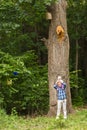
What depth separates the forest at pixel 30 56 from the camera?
14354 millimetres

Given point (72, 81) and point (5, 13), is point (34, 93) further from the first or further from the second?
point (5, 13)

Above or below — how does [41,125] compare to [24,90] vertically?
above

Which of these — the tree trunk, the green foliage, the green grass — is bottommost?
the green foliage

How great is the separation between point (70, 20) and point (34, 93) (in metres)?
6.58

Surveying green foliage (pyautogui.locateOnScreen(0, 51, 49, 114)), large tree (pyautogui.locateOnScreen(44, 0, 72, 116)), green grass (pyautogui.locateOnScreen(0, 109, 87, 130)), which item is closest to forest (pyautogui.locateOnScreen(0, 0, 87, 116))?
green foliage (pyautogui.locateOnScreen(0, 51, 49, 114))

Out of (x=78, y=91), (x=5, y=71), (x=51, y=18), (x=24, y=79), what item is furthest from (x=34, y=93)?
(x=78, y=91)

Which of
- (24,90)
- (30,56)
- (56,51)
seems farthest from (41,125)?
Answer: (30,56)

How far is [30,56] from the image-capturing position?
60.4 feet

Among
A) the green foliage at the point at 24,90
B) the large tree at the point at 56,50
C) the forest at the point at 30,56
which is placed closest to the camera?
the forest at the point at 30,56

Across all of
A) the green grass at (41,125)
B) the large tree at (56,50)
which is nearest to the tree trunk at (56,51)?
the large tree at (56,50)

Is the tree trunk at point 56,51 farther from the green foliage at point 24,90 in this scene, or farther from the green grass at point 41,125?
the green grass at point 41,125

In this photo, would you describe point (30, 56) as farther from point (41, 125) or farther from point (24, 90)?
point (41, 125)

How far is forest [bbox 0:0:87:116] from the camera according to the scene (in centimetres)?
1435

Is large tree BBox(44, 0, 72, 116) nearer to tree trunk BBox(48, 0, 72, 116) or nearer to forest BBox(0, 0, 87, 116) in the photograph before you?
tree trunk BBox(48, 0, 72, 116)
